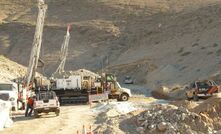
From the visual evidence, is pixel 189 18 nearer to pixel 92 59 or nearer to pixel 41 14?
pixel 92 59

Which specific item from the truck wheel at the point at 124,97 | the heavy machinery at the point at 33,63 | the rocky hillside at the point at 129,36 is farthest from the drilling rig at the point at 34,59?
the rocky hillside at the point at 129,36

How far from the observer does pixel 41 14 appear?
40969 millimetres

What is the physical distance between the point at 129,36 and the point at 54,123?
66.8 m

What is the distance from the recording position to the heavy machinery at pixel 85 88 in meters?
42.3

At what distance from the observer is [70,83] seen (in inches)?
1689

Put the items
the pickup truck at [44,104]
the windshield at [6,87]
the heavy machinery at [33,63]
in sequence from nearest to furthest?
1. the pickup truck at [44,104]
2. the windshield at [6,87]
3. the heavy machinery at [33,63]

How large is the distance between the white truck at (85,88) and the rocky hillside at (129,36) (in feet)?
54.5

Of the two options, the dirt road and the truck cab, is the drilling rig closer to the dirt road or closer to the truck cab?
the truck cab

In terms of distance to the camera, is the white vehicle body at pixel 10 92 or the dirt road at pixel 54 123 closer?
the dirt road at pixel 54 123

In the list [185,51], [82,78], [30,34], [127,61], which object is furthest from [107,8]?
[82,78]

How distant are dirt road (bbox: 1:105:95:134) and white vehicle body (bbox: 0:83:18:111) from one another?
3104mm

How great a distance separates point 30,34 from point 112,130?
259 feet

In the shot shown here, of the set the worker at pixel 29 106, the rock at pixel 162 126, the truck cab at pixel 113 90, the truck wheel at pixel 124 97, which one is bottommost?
the rock at pixel 162 126

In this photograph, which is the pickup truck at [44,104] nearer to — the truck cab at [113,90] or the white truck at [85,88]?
the white truck at [85,88]
